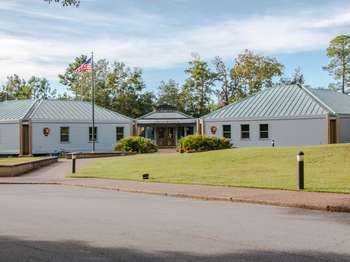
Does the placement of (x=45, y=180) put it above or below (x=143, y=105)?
below

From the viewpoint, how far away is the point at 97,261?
25.4 ft

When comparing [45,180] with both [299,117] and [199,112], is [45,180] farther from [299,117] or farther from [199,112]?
[199,112]

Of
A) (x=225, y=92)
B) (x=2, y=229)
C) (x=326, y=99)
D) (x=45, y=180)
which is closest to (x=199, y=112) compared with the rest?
(x=225, y=92)

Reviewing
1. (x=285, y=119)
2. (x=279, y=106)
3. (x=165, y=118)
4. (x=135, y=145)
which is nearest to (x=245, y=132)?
(x=279, y=106)

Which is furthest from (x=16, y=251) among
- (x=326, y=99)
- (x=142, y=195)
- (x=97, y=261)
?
(x=326, y=99)

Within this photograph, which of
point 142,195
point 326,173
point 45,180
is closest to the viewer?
point 142,195

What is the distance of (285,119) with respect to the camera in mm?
43906

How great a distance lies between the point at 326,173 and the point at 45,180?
440 inches

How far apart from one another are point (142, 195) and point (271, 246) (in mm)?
8969

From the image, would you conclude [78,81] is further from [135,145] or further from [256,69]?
[135,145]

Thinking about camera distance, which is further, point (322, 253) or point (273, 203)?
point (273, 203)

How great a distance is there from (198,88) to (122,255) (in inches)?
2488

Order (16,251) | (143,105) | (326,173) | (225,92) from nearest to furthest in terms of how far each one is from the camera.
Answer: (16,251), (326,173), (225,92), (143,105)

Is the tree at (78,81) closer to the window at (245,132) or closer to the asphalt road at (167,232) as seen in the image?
the window at (245,132)
